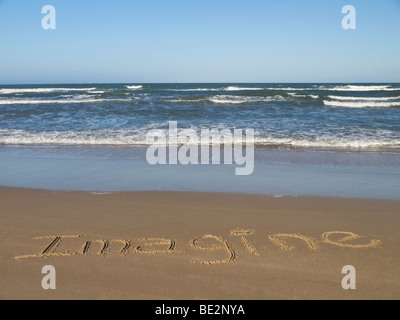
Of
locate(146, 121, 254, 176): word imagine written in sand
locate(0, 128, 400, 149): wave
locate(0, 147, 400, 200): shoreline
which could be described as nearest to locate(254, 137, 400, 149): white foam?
locate(0, 128, 400, 149): wave

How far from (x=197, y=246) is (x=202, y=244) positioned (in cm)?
7

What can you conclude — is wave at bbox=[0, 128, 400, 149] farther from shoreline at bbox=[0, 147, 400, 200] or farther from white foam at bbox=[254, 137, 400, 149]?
shoreline at bbox=[0, 147, 400, 200]

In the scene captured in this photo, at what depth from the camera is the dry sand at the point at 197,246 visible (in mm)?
2602

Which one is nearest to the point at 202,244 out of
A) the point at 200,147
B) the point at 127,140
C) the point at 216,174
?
the point at 216,174

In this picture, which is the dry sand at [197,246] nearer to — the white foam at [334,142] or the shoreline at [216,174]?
the shoreline at [216,174]

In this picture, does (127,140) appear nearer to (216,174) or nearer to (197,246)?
(216,174)

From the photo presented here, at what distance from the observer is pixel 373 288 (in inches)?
102

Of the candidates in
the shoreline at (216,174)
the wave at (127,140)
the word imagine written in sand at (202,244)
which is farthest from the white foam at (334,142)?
the word imagine written in sand at (202,244)

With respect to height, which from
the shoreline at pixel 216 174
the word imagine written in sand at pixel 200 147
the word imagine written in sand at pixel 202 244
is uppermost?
the word imagine written in sand at pixel 200 147

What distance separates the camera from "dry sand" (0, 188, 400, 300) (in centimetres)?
260

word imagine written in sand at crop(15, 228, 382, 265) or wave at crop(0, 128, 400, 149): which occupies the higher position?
wave at crop(0, 128, 400, 149)

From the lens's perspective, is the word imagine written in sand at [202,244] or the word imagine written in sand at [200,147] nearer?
the word imagine written in sand at [202,244]

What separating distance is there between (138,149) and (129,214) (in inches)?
185

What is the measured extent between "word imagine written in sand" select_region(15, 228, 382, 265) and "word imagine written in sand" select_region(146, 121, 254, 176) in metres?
2.79
